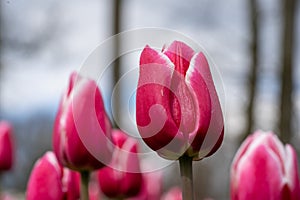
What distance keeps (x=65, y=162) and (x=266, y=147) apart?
305 mm

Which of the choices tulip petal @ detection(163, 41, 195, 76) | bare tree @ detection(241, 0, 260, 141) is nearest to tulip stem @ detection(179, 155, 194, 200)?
tulip petal @ detection(163, 41, 195, 76)

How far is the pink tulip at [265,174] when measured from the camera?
0.94m

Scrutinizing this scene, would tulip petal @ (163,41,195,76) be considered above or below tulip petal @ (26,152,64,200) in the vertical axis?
above

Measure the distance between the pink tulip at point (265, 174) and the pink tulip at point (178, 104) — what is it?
167mm

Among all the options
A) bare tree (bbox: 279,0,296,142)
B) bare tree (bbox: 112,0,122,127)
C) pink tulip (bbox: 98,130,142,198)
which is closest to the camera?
pink tulip (bbox: 98,130,142,198)

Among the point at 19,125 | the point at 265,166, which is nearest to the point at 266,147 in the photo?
the point at 265,166

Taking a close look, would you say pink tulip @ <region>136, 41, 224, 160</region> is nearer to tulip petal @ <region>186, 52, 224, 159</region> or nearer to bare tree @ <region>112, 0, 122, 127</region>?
tulip petal @ <region>186, 52, 224, 159</region>

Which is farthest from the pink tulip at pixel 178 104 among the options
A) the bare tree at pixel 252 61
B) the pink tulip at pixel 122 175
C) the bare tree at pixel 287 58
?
the bare tree at pixel 252 61

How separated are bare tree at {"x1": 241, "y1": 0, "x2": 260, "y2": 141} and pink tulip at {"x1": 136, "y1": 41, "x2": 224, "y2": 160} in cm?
605

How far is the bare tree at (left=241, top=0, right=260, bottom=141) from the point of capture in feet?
22.8

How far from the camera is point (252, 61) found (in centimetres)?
736

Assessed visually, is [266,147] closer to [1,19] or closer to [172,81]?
[172,81]

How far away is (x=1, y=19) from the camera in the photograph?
612 centimetres

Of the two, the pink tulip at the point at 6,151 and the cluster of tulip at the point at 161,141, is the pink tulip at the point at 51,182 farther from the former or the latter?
the pink tulip at the point at 6,151
